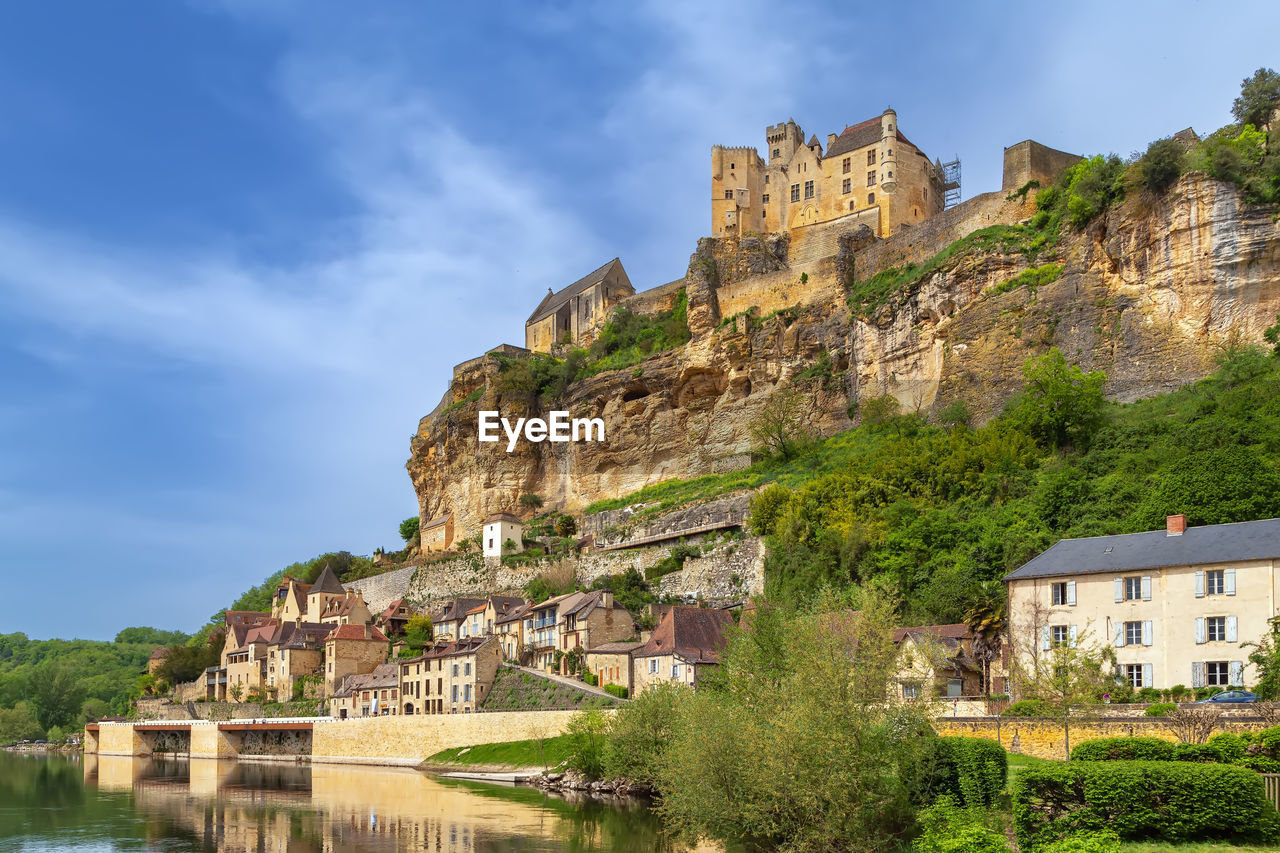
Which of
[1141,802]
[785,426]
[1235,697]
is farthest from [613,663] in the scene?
[1141,802]

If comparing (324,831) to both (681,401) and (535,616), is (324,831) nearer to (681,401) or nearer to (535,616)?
(535,616)

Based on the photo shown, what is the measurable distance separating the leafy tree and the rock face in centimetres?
66

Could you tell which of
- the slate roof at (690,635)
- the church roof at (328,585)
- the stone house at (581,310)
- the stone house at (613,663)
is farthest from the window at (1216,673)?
the church roof at (328,585)

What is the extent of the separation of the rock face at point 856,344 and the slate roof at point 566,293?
11433 mm

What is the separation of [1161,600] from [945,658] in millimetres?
5999

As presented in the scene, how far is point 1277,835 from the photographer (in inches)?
685

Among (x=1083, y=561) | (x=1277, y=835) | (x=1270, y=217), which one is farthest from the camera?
(x=1270, y=217)

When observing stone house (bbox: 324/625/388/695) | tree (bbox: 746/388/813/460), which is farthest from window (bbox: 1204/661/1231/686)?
Result: stone house (bbox: 324/625/388/695)

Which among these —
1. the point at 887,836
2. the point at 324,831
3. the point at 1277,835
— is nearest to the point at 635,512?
the point at 324,831

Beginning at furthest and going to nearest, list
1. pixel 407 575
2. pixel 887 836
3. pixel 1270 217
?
pixel 407 575 < pixel 1270 217 < pixel 887 836

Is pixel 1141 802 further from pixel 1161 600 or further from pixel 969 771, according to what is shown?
pixel 1161 600

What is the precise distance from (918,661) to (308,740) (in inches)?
1670

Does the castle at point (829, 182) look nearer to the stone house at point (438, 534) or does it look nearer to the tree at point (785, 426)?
the tree at point (785, 426)

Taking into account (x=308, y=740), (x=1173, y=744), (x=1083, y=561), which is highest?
(x=1083, y=561)
